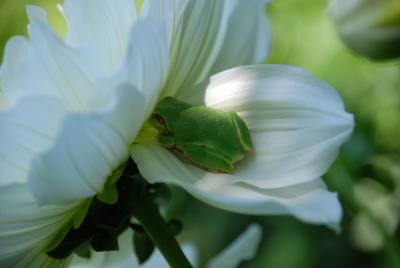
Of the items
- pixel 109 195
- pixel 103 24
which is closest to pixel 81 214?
pixel 109 195

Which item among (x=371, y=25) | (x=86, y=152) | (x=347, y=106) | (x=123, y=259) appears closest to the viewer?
(x=86, y=152)

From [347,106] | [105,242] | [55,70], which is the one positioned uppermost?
[55,70]

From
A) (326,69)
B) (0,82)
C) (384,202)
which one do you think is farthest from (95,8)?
(326,69)

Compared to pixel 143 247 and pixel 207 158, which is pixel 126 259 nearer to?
pixel 143 247

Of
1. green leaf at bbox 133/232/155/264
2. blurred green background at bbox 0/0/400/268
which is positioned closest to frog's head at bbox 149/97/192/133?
green leaf at bbox 133/232/155/264

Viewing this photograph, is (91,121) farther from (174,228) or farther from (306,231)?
(306,231)

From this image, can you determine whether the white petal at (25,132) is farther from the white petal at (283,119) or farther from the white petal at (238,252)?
the white petal at (238,252)
